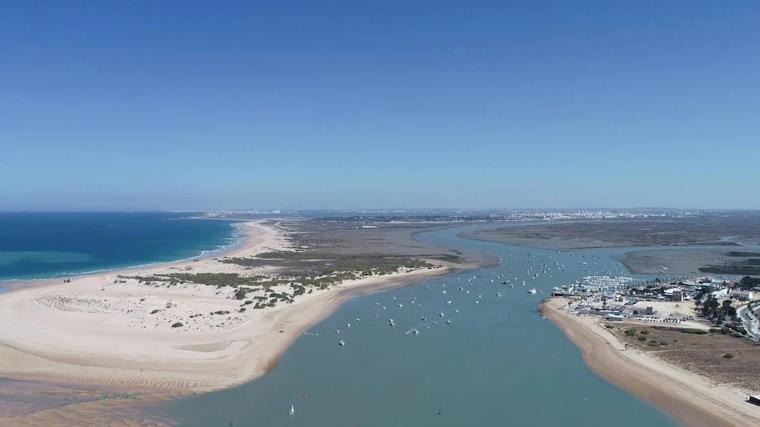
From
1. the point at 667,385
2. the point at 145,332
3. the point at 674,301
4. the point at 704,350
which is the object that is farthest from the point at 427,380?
the point at 674,301

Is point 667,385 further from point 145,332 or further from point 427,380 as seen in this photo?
point 145,332

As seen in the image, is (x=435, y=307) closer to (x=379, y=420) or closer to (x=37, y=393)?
(x=379, y=420)

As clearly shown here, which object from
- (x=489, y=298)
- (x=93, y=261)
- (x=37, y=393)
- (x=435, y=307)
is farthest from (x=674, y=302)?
(x=93, y=261)

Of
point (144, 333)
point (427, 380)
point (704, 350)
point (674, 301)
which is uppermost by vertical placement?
point (144, 333)

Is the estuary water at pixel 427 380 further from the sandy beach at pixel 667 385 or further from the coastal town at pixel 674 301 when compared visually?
the coastal town at pixel 674 301

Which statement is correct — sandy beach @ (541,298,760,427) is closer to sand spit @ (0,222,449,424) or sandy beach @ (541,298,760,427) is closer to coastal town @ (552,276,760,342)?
coastal town @ (552,276,760,342)

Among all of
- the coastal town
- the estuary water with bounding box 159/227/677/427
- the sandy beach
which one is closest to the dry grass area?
the sandy beach

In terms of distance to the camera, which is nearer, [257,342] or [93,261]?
[257,342]
